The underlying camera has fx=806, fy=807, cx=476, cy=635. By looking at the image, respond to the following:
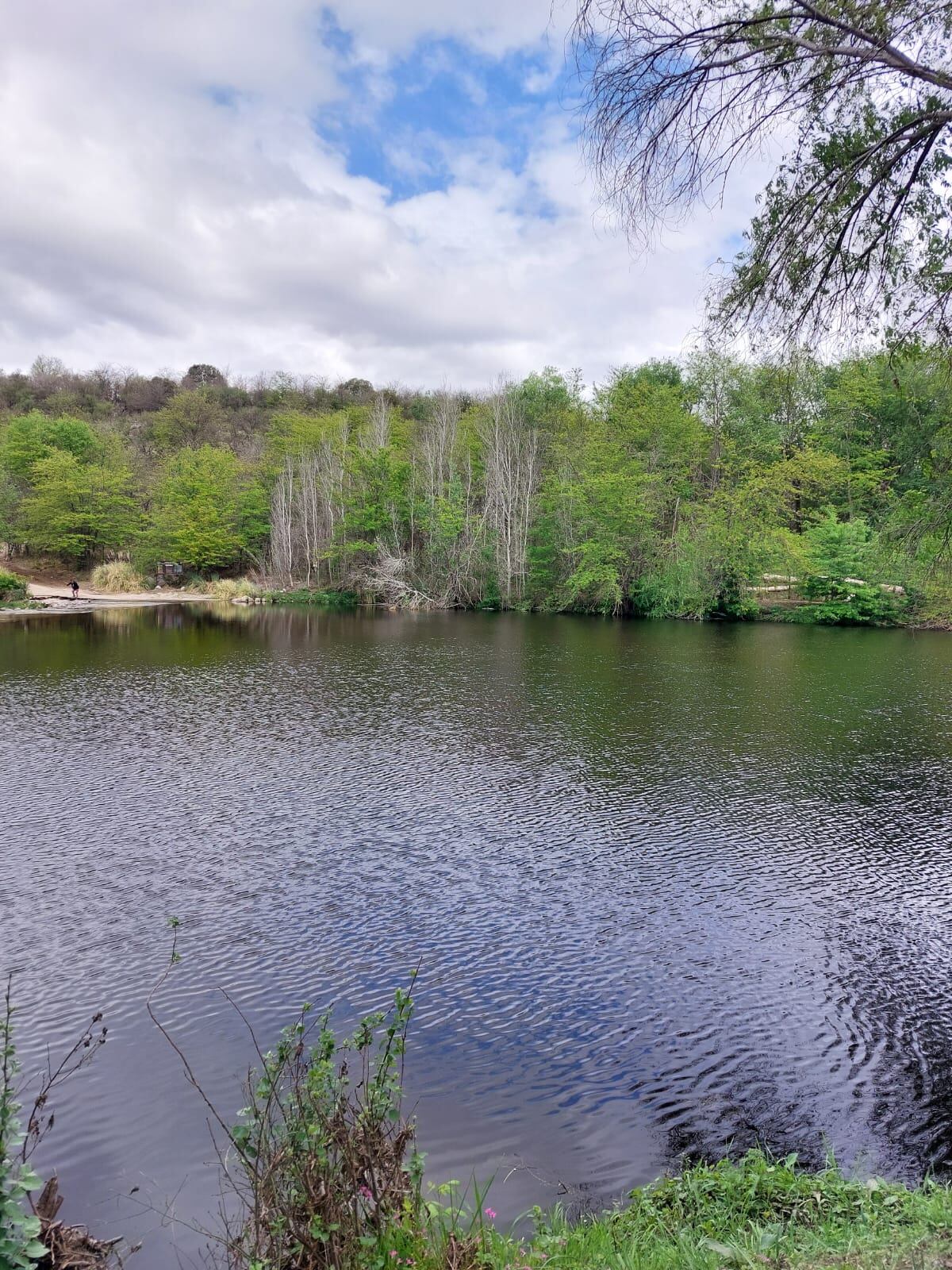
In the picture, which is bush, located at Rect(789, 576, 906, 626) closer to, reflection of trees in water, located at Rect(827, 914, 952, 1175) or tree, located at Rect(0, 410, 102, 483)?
reflection of trees in water, located at Rect(827, 914, 952, 1175)

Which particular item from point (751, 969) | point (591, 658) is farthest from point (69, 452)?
point (751, 969)

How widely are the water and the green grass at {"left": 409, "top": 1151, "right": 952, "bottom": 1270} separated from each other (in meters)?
0.55

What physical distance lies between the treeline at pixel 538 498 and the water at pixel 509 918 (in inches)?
958

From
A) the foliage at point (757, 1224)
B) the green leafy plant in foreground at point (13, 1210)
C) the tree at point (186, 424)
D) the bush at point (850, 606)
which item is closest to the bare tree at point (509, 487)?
the bush at point (850, 606)

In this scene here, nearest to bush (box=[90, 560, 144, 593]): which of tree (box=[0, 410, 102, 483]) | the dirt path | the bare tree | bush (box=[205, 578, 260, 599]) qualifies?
the dirt path

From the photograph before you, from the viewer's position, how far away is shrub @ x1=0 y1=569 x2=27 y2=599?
140ft

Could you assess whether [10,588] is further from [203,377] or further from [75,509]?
[203,377]

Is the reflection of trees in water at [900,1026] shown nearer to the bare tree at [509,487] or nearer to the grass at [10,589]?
the bare tree at [509,487]

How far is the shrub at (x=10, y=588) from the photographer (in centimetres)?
4281

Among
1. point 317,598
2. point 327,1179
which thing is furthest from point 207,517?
point 327,1179

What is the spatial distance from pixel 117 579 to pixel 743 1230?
5530cm

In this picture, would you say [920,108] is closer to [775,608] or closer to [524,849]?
[524,849]

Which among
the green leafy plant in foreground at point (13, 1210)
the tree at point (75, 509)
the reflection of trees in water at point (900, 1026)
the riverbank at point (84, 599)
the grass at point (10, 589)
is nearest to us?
the green leafy plant in foreground at point (13, 1210)

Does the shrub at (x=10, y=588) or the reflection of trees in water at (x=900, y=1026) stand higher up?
the shrub at (x=10, y=588)
